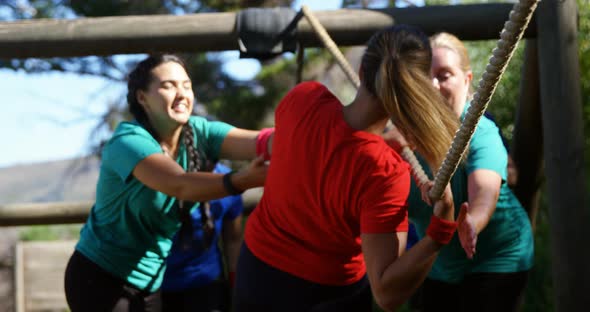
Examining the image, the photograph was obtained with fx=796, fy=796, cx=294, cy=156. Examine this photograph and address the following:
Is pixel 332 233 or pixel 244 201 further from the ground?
pixel 332 233

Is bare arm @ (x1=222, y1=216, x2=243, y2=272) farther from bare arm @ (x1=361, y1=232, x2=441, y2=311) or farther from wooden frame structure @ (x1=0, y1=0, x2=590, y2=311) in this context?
bare arm @ (x1=361, y1=232, x2=441, y2=311)

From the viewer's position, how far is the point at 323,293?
1914 mm

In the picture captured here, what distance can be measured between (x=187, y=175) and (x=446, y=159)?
0.89 meters

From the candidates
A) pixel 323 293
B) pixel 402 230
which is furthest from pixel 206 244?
pixel 402 230

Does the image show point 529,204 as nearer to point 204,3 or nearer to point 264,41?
point 264,41

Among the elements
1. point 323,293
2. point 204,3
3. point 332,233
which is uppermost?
point 332,233

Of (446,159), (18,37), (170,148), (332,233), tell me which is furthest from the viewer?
(18,37)

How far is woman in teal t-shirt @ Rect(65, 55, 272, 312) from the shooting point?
2305mm

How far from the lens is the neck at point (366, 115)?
1787 mm

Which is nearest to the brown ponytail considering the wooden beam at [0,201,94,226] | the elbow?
the elbow

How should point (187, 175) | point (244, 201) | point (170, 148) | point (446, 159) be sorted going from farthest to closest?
1. point (244, 201)
2. point (170, 148)
3. point (187, 175)
4. point (446, 159)

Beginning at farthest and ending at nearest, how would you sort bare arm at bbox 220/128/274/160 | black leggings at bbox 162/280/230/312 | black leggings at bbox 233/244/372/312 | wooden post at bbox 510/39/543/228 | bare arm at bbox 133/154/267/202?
wooden post at bbox 510/39/543/228, black leggings at bbox 162/280/230/312, bare arm at bbox 220/128/274/160, bare arm at bbox 133/154/267/202, black leggings at bbox 233/244/372/312

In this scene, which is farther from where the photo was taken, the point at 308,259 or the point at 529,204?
the point at 529,204

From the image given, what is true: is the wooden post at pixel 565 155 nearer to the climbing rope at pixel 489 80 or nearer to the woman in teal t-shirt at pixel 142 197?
the woman in teal t-shirt at pixel 142 197
